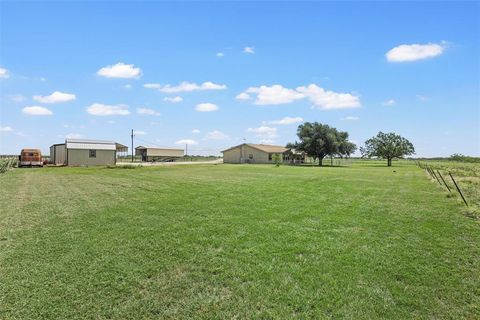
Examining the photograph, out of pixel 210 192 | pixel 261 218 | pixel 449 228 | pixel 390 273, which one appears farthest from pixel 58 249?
pixel 449 228

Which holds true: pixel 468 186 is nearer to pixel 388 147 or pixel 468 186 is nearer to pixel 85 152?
pixel 85 152

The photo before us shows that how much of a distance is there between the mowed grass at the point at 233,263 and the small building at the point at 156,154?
65404 millimetres

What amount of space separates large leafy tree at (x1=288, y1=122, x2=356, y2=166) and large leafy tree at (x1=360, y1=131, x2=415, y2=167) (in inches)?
367

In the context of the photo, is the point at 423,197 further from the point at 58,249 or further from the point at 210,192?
the point at 58,249

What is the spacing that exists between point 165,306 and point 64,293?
4.97 feet

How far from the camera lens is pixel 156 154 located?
76.7m

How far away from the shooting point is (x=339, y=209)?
36.6ft

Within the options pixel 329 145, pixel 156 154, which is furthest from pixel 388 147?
pixel 156 154

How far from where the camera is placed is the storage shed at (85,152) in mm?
42156

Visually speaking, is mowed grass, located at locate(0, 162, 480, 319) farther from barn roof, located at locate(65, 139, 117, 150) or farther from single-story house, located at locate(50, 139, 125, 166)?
barn roof, located at locate(65, 139, 117, 150)

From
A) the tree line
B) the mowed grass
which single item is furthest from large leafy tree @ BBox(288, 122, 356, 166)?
the mowed grass

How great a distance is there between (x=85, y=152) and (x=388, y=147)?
5962 cm

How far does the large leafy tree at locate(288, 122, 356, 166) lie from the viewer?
65.5 meters

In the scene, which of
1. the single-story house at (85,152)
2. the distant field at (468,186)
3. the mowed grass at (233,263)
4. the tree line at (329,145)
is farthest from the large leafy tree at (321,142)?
the mowed grass at (233,263)
